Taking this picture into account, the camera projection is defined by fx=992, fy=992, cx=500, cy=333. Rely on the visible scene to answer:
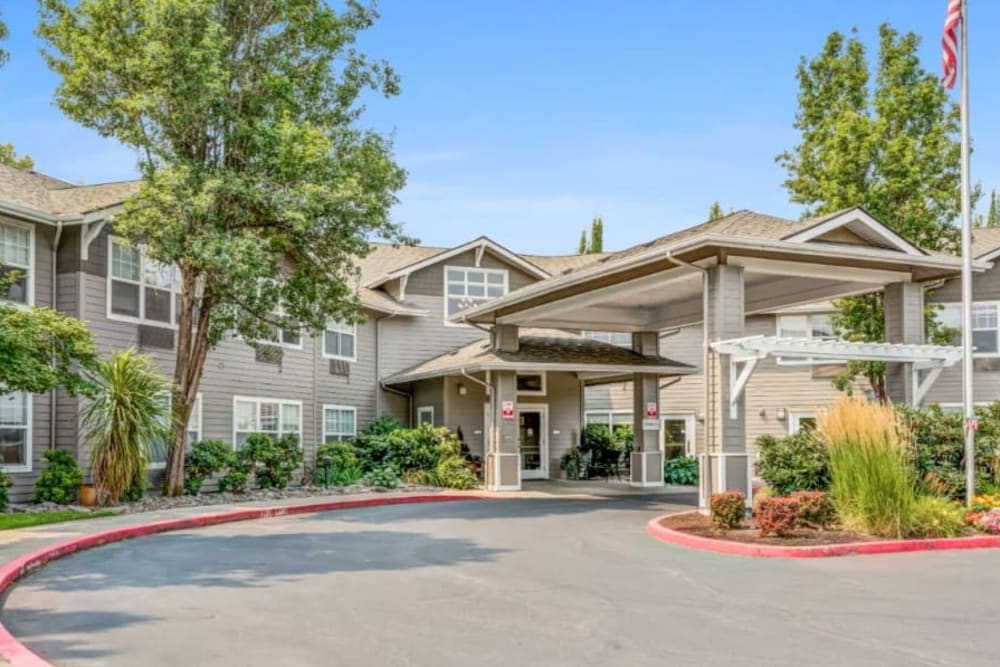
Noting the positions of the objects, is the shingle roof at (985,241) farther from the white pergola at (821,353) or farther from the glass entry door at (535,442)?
the glass entry door at (535,442)

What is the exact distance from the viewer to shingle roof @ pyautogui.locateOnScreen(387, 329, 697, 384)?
22.8m

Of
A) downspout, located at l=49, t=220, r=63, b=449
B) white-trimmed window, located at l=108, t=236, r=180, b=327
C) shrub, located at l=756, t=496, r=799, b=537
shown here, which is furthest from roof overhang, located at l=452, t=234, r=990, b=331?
downspout, located at l=49, t=220, r=63, b=449

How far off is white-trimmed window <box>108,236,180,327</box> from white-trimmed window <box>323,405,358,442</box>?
18.9ft

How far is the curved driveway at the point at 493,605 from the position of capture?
6.55 meters

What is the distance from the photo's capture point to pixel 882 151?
22828 millimetres

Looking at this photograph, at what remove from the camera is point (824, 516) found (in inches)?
504

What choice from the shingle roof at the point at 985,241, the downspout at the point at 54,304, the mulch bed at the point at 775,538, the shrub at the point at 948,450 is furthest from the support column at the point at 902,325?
the downspout at the point at 54,304

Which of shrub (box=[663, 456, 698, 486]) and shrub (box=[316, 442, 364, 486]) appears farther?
shrub (box=[663, 456, 698, 486])

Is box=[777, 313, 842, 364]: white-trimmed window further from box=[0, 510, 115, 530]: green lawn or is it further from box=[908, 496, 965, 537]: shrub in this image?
box=[0, 510, 115, 530]: green lawn

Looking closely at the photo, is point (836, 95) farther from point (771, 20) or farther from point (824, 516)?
point (824, 516)

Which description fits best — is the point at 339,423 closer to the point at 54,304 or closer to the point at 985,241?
the point at 54,304

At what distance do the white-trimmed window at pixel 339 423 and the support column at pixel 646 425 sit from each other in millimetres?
7431

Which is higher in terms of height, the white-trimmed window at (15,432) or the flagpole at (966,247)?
the flagpole at (966,247)

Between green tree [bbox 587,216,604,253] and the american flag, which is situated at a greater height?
green tree [bbox 587,216,604,253]
